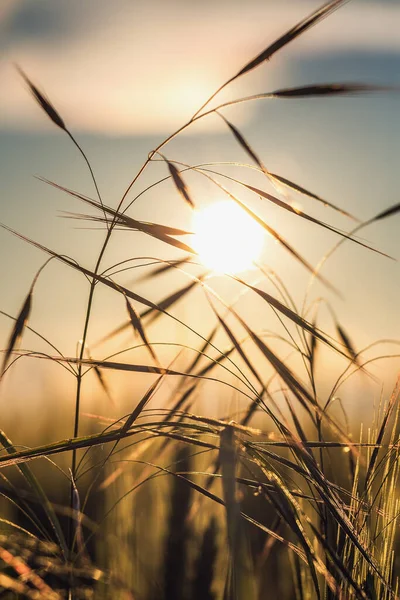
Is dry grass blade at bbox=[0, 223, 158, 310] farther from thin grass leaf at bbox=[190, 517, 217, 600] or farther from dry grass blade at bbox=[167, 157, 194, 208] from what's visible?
thin grass leaf at bbox=[190, 517, 217, 600]

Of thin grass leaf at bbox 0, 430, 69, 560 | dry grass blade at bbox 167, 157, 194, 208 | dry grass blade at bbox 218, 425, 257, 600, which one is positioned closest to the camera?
dry grass blade at bbox 218, 425, 257, 600

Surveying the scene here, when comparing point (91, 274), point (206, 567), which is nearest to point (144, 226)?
point (91, 274)

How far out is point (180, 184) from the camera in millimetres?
1169

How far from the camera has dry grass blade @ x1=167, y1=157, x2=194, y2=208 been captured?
1.16 metres

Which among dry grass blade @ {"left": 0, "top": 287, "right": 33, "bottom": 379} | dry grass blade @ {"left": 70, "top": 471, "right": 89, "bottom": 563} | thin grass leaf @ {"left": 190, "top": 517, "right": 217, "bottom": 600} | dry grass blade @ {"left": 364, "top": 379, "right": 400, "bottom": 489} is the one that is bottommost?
thin grass leaf @ {"left": 190, "top": 517, "right": 217, "bottom": 600}

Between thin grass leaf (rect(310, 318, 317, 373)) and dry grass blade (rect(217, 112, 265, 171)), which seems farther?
thin grass leaf (rect(310, 318, 317, 373))

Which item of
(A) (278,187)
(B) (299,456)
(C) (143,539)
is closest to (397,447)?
(B) (299,456)

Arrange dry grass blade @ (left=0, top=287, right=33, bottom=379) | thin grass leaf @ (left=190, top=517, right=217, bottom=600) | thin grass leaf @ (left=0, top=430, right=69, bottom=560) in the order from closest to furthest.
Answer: thin grass leaf @ (left=0, top=430, right=69, bottom=560) < dry grass blade @ (left=0, top=287, right=33, bottom=379) < thin grass leaf @ (left=190, top=517, right=217, bottom=600)

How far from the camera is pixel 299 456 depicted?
3.28 ft

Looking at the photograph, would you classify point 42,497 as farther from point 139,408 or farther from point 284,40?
point 284,40

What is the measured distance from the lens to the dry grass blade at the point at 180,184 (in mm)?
1158

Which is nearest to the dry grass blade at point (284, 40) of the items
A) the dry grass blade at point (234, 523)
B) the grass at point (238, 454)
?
the grass at point (238, 454)

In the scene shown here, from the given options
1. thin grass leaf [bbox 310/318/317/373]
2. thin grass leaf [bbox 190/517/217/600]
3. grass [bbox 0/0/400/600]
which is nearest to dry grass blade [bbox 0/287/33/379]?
grass [bbox 0/0/400/600]

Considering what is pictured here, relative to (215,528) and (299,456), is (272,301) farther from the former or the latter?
(215,528)
